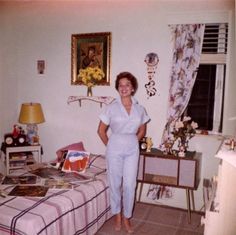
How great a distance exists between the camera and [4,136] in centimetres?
466

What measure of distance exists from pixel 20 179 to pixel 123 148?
1.14 meters

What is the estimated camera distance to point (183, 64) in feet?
12.5

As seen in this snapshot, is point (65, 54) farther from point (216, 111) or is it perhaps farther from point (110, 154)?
point (216, 111)

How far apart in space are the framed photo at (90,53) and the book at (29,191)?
1.83m

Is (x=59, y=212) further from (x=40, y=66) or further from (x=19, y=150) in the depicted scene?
(x=40, y=66)

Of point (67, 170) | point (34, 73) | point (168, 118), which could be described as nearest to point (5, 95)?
point (34, 73)

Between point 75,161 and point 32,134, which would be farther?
point 32,134

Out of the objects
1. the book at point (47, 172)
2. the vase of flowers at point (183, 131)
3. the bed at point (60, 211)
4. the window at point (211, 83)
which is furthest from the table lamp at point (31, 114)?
the window at point (211, 83)

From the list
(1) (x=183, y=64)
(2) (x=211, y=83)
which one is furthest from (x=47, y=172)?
(2) (x=211, y=83)

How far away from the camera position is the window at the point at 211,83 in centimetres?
373

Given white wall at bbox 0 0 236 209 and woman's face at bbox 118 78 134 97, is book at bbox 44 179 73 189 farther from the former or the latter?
white wall at bbox 0 0 236 209

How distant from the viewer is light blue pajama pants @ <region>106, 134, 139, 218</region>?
326 centimetres

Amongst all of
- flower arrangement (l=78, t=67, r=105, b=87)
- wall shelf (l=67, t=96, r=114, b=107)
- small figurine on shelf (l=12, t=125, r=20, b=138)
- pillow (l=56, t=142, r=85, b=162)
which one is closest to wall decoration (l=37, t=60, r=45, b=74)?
wall shelf (l=67, t=96, r=114, b=107)

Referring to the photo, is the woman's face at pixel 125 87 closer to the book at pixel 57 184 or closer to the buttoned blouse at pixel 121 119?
the buttoned blouse at pixel 121 119
